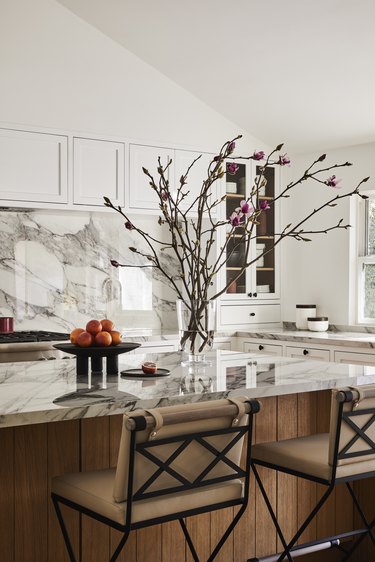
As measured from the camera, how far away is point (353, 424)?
8.07 feet

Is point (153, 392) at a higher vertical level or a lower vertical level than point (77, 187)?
lower

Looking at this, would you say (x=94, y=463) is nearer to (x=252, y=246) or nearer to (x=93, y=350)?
(x=93, y=350)

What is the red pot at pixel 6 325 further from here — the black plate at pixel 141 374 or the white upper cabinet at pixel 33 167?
the black plate at pixel 141 374

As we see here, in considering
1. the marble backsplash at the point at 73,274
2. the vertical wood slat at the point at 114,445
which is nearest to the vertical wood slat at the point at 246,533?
the vertical wood slat at the point at 114,445

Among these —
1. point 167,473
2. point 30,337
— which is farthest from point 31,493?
point 30,337

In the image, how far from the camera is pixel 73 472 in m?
2.51

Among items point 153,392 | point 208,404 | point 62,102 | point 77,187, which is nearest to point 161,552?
point 153,392

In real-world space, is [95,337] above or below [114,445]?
above

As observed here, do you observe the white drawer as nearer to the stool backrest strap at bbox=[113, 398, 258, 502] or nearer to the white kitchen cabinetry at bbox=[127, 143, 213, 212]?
the white kitchen cabinetry at bbox=[127, 143, 213, 212]

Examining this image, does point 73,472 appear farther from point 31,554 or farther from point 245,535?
point 245,535

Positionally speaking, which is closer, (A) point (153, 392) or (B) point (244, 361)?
(A) point (153, 392)

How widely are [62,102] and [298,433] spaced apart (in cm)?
317

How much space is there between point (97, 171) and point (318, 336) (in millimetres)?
1981

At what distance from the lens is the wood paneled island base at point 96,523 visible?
2379 mm
